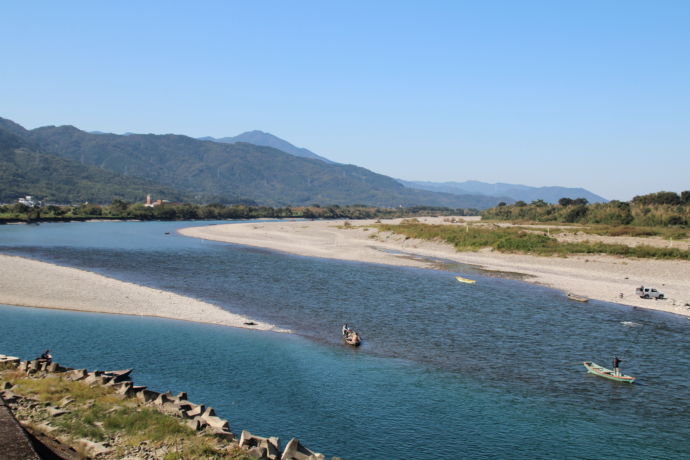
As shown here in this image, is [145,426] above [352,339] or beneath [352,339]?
above

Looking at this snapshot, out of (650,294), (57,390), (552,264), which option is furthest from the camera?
(552,264)

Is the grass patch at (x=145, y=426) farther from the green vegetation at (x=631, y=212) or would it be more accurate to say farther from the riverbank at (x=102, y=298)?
the green vegetation at (x=631, y=212)

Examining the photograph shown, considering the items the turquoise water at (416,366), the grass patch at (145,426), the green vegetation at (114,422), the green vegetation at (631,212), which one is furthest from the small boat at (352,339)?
the green vegetation at (631,212)

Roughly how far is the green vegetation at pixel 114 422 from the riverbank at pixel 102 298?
1553 centimetres

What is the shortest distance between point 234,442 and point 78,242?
300 ft

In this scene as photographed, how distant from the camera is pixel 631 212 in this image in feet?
374

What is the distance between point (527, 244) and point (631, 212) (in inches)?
1945

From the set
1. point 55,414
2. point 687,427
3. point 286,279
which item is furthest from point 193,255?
point 687,427

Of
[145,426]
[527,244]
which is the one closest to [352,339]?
[145,426]

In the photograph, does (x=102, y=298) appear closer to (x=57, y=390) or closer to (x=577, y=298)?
(x=57, y=390)

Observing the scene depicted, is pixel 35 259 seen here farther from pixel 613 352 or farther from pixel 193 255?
pixel 613 352

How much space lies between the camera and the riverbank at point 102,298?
36938 mm

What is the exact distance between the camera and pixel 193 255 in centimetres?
7856

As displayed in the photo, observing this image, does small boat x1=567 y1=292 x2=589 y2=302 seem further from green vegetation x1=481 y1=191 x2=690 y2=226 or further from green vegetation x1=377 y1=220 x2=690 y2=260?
green vegetation x1=481 y1=191 x2=690 y2=226
